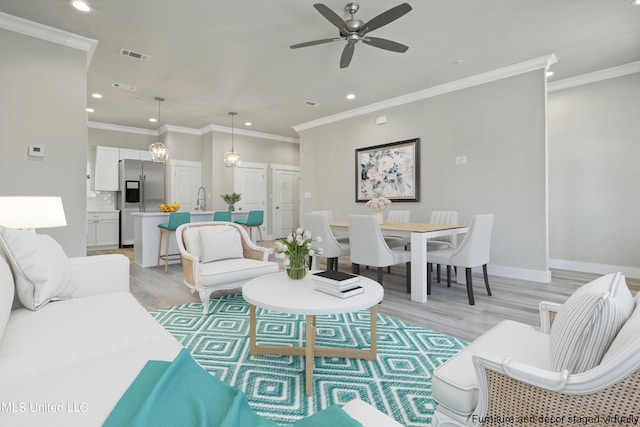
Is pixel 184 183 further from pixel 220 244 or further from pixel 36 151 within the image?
pixel 220 244

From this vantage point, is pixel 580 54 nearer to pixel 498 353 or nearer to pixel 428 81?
pixel 428 81

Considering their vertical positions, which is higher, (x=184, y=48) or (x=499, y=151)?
(x=184, y=48)

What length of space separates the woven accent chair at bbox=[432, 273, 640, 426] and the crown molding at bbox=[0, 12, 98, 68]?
445cm

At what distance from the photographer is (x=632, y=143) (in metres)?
4.18

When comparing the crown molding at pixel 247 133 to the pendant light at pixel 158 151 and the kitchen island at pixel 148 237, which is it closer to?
the pendant light at pixel 158 151

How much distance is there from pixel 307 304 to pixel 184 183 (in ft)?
22.2

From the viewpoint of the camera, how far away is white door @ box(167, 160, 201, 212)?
24.3ft

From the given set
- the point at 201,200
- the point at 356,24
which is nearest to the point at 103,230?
the point at 201,200

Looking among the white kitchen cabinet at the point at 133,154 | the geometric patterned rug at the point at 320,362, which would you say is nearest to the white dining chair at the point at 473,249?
the geometric patterned rug at the point at 320,362

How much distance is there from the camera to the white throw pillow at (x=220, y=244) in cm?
325

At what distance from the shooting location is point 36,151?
3.23 m

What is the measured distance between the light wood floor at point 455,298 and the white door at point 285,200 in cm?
407

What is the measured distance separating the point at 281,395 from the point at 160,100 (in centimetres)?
544

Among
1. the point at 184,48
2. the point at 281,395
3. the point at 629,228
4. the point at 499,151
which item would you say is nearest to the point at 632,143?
the point at 629,228
